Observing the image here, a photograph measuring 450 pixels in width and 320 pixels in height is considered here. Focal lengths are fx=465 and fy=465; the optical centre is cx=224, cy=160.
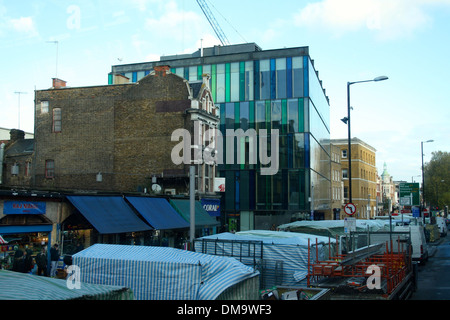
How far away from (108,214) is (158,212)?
214 inches

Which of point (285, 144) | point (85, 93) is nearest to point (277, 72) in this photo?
point (285, 144)

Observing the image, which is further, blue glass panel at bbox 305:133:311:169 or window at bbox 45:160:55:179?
blue glass panel at bbox 305:133:311:169

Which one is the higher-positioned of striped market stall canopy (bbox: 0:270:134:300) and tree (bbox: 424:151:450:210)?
tree (bbox: 424:151:450:210)

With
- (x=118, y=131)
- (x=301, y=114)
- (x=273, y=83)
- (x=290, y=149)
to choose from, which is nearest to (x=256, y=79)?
(x=273, y=83)

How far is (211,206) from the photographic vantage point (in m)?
40.6

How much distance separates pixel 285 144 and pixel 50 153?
79.8 feet

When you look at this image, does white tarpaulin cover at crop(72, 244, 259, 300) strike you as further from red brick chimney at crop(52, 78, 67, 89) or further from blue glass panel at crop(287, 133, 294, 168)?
blue glass panel at crop(287, 133, 294, 168)

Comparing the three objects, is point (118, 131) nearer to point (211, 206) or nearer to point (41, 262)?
point (211, 206)

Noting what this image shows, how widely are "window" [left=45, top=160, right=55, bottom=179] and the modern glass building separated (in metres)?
19.6

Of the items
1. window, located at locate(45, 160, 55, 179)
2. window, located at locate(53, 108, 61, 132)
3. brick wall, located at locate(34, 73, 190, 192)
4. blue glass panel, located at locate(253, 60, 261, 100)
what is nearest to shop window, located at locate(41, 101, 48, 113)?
brick wall, located at locate(34, 73, 190, 192)

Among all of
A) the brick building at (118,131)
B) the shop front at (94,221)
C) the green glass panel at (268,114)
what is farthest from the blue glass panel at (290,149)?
the shop front at (94,221)

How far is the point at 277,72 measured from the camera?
169 ft

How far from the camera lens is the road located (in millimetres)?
18291
